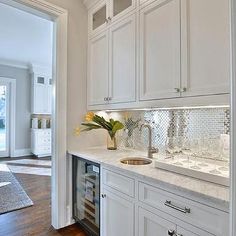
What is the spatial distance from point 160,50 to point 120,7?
79cm

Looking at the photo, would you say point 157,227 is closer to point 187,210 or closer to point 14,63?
point 187,210

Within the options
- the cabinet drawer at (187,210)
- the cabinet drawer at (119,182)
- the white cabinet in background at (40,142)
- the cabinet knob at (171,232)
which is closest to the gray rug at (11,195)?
the cabinet drawer at (119,182)

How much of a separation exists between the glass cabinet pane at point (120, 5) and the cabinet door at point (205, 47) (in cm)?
68

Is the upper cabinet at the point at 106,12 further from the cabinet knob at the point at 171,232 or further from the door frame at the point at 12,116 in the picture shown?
the door frame at the point at 12,116

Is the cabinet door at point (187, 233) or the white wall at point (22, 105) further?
the white wall at point (22, 105)

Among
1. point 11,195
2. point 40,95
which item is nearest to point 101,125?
point 11,195

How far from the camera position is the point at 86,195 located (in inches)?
84.5

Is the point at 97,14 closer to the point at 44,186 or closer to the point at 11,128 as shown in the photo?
the point at 44,186

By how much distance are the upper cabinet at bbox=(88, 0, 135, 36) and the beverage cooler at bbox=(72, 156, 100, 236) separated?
146 cm

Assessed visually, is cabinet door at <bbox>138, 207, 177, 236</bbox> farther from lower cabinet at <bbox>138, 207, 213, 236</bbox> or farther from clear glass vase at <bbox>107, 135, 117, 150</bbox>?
clear glass vase at <bbox>107, 135, 117, 150</bbox>

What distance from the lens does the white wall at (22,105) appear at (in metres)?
5.97

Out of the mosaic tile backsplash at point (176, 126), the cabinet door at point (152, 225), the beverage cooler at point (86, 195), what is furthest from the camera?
the beverage cooler at point (86, 195)

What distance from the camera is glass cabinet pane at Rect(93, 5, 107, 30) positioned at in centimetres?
225
